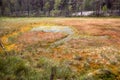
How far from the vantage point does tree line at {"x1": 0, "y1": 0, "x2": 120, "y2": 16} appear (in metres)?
125

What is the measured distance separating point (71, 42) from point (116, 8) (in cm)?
9182

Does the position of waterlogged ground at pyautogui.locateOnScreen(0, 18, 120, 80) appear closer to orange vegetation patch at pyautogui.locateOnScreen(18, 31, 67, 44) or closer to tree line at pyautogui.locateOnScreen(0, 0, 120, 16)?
orange vegetation patch at pyautogui.locateOnScreen(18, 31, 67, 44)

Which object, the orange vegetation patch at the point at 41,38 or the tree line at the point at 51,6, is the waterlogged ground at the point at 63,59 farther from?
the tree line at the point at 51,6

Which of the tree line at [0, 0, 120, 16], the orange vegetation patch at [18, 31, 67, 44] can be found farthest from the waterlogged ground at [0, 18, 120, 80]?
the tree line at [0, 0, 120, 16]

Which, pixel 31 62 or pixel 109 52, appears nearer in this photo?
pixel 31 62

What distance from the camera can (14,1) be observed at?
460ft

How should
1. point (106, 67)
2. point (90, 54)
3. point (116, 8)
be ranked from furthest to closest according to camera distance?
point (116, 8)
point (90, 54)
point (106, 67)

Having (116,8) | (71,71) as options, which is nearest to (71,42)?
(71,71)

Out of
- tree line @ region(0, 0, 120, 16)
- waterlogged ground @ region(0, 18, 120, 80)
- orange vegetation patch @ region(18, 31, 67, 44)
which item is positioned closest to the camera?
waterlogged ground @ region(0, 18, 120, 80)

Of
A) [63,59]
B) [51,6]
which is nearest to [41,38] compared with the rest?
[63,59]

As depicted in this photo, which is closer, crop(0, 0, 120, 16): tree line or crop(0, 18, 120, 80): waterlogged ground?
crop(0, 18, 120, 80): waterlogged ground

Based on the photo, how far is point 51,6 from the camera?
147 metres

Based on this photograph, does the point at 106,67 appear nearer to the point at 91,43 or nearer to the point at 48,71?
the point at 48,71

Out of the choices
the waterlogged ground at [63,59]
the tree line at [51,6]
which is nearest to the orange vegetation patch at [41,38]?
the waterlogged ground at [63,59]
